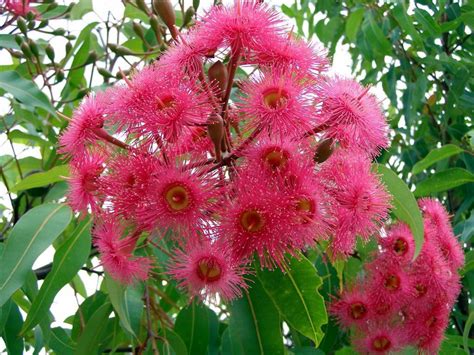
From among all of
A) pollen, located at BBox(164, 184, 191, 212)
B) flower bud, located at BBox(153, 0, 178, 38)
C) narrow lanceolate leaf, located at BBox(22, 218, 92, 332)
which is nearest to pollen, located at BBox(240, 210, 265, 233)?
pollen, located at BBox(164, 184, 191, 212)

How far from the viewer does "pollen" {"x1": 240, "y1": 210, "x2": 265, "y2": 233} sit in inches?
46.8

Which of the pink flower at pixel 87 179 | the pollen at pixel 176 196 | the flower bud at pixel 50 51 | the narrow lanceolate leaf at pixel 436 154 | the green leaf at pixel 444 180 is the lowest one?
the pollen at pixel 176 196

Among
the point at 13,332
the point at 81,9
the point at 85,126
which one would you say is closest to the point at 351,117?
the point at 85,126

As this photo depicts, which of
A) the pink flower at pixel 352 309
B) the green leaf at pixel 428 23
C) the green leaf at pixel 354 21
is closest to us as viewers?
the pink flower at pixel 352 309

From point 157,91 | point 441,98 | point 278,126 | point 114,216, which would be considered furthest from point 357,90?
point 441,98

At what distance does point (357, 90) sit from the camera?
53.3 inches

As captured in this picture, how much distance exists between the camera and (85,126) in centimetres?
136

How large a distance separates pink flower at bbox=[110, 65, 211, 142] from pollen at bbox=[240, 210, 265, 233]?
185 mm

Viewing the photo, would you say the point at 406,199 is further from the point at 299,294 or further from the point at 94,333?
the point at 94,333

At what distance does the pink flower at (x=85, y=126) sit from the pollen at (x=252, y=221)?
36 cm

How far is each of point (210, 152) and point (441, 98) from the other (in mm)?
1929

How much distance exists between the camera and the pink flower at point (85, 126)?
4.44 ft

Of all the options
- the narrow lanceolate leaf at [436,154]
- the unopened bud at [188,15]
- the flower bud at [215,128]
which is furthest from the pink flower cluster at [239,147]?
the narrow lanceolate leaf at [436,154]

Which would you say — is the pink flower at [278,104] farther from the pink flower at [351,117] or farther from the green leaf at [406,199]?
the green leaf at [406,199]
